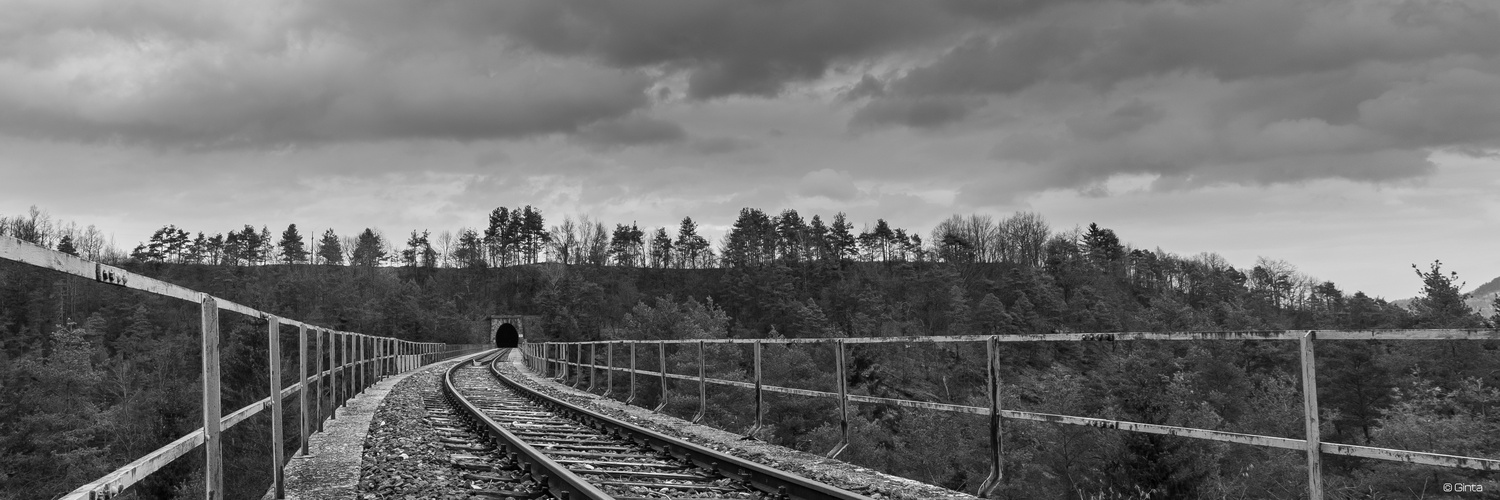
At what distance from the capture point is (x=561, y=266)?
148m

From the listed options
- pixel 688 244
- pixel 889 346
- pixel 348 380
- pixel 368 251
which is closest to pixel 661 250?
pixel 688 244

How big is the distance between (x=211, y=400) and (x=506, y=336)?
129 m

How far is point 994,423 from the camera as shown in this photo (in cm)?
679

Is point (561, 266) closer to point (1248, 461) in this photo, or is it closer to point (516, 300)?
point (516, 300)

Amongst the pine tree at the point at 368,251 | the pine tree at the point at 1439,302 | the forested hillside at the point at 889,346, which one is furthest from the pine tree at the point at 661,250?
the pine tree at the point at 1439,302

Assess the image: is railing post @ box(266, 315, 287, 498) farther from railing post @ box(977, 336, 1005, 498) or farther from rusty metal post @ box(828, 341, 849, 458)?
railing post @ box(977, 336, 1005, 498)

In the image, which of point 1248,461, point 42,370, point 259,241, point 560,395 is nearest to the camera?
point 42,370

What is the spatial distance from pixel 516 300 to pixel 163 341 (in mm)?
144291

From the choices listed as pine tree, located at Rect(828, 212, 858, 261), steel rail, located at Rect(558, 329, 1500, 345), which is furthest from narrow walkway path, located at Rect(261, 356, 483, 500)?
pine tree, located at Rect(828, 212, 858, 261)

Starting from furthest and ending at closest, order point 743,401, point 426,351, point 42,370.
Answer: point 426,351 < point 743,401 < point 42,370

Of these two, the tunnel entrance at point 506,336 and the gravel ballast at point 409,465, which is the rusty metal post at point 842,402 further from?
the tunnel entrance at point 506,336

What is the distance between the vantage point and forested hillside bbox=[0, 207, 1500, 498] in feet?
18.0

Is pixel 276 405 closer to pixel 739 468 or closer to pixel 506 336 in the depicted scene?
pixel 739 468

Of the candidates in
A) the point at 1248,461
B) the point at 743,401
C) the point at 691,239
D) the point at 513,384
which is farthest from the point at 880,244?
the point at 513,384
